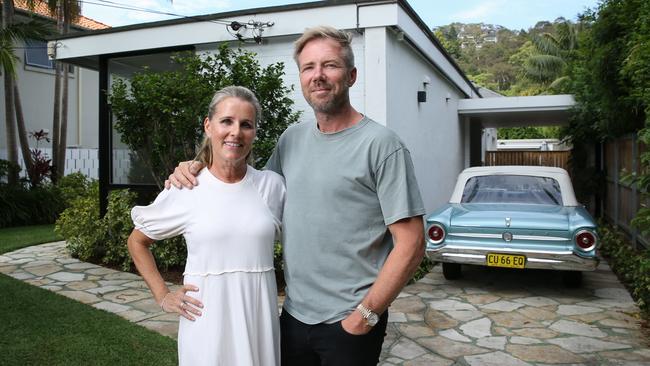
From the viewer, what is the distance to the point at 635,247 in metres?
7.71

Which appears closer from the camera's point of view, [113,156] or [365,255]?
[365,255]

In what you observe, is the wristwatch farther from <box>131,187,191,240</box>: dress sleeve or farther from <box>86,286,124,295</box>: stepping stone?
<box>86,286,124,295</box>: stepping stone

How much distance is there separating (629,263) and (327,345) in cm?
661

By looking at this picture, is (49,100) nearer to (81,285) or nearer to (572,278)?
(81,285)

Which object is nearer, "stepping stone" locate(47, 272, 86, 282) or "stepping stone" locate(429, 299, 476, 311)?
"stepping stone" locate(429, 299, 476, 311)

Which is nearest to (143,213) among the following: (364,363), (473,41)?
(364,363)

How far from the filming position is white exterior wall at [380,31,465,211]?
709 cm

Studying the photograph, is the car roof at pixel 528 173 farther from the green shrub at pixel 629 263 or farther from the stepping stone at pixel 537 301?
the stepping stone at pixel 537 301

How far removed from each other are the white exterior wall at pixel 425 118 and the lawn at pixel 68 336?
12.8 ft

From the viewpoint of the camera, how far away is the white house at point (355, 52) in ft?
21.1

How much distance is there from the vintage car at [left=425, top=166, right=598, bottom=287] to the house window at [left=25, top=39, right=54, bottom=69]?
14.3m

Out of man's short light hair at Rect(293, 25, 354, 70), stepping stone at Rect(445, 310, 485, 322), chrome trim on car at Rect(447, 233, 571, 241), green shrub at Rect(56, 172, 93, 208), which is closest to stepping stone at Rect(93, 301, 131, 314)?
stepping stone at Rect(445, 310, 485, 322)

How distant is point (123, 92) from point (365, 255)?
5.63 meters

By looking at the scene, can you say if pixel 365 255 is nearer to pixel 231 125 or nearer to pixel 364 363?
pixel 364 363
